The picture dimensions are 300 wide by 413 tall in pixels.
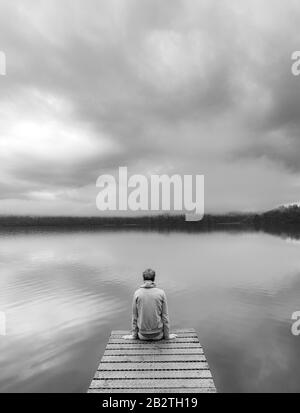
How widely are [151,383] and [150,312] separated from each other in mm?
2143

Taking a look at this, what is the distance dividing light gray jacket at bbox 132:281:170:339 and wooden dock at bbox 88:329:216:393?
46cm

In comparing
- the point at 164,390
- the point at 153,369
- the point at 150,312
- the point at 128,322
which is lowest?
the point at 128,322

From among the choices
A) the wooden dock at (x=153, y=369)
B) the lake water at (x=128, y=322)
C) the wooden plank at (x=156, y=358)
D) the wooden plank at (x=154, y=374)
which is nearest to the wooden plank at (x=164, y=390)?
the wooden dock at (x=153, y=369)

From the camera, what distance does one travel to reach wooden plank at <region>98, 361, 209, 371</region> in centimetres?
779

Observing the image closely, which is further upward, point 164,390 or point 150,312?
point 150,312

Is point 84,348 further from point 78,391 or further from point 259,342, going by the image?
point 259,342

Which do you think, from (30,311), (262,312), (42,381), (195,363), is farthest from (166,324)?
(30,311)

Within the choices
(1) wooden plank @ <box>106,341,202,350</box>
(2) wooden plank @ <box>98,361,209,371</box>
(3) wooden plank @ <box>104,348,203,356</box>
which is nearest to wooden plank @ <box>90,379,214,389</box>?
(2) wooden plank @ <box>98,361,209,371</box>

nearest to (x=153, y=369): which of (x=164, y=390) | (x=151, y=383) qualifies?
(x=151, y=383)

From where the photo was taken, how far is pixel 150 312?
900 centimetres

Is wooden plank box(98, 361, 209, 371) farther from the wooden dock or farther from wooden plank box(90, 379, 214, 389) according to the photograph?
wooden plank box(90, 379, 214, 389)

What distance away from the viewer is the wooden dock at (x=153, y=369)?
702 cm

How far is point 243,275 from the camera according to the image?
3142 centimetres

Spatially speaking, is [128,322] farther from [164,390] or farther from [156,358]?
[164,390]
